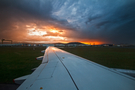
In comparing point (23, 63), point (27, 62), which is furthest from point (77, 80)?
point (27, 62)

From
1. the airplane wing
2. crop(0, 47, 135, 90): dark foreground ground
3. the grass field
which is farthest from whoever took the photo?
the grass field

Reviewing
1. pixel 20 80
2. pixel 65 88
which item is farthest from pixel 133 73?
pixel 20 80

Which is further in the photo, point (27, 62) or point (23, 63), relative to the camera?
point (27, 62)

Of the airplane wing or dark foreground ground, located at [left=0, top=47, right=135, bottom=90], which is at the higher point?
the airplane wing

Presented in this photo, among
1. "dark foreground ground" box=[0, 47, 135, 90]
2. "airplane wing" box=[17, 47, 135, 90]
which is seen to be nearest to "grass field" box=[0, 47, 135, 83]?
"dark foreground ground" box=[0, 47, 135, 90]

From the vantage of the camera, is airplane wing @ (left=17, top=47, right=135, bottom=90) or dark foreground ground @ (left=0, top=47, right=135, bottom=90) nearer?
airplane wing @ (left=17, top=47, right=135, bottom=90)

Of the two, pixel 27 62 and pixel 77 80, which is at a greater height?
pixel 77 80

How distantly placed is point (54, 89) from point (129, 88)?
1.22m

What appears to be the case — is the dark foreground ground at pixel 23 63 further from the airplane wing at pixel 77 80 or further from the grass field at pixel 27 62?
the airplane wing at pixel 77 80

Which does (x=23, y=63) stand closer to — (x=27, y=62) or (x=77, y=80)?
(x=27, y=62)

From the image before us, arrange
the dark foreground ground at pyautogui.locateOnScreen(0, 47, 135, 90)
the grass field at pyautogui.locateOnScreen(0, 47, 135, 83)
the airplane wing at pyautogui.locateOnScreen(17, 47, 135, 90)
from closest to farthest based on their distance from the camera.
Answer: the airplane wing at pyautogui.locateOnScreen(17, 47, 135, 90) < the dark foreground ground at pyautogui.locateOnScreen(0, 47, 135, 90) < the grass field at pyautogui.locateOnScreen(0, 47, 135, 83)

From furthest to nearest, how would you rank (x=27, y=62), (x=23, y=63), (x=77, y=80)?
(x=27, y=62)
(x=23, y=63)
(x=77, y=80)

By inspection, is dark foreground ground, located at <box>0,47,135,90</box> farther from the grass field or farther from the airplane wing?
the airplane wing

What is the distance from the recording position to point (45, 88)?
98 centimetres
